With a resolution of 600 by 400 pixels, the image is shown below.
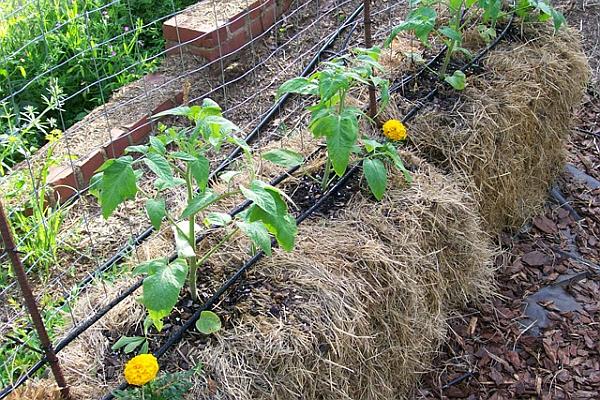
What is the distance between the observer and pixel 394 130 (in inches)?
108

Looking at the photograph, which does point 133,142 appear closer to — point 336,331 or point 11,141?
point 11,141

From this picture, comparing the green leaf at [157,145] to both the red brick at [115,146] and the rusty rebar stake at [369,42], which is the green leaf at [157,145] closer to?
the rusty rebar stake at [369,42]

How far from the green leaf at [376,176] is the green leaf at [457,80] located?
2.50 ft

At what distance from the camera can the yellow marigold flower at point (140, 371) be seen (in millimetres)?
1876

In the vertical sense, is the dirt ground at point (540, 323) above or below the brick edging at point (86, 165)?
below

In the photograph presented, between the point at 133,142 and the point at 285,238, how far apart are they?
147cm

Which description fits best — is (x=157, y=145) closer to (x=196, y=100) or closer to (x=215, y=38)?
(x=196, y=100)

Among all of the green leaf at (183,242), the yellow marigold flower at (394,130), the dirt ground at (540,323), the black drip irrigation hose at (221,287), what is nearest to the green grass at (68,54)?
the black drip irrigation hose at (221,287)

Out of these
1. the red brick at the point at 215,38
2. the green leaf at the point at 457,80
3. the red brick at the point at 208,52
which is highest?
the red brick at the point at 215,38

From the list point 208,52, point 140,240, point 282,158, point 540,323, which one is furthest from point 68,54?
point 540,323

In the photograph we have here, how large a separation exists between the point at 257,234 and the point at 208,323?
30cm

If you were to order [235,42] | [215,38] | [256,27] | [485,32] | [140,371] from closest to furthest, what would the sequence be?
[140,371] < [485,32] < [215,38] < [235,42] < [256,27]

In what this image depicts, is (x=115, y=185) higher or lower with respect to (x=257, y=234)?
higher

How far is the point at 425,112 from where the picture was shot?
3.09 metres
